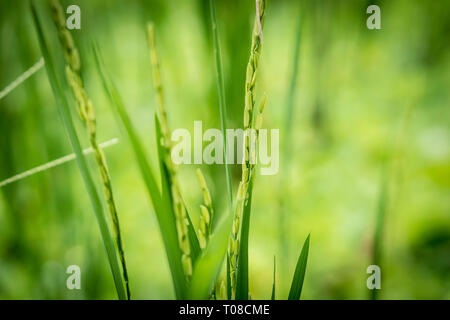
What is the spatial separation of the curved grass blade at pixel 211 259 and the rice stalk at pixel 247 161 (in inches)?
0.6

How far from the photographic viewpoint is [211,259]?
25 cm

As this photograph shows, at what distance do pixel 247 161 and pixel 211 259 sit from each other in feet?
0.25

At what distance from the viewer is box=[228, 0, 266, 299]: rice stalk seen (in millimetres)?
240

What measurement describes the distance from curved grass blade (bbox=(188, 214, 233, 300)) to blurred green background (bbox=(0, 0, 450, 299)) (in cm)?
18

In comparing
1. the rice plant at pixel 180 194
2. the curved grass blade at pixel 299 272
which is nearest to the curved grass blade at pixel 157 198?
the rice plant at pixel 180 194

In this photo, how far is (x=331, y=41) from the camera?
0.71 m

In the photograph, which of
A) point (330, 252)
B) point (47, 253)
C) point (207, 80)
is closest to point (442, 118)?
point (330, 252)

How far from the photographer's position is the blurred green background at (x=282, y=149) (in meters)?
0.51

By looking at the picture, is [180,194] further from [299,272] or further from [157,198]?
[299,272]

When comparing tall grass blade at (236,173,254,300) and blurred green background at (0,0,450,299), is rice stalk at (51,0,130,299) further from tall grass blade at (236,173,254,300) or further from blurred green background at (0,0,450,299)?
blurred green background at (0,0,450,299)

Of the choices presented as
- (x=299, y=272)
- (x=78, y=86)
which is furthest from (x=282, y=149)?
(x=78, y=86)

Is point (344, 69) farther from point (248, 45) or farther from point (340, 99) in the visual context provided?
point (248, 45)

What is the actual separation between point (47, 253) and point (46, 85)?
320mm

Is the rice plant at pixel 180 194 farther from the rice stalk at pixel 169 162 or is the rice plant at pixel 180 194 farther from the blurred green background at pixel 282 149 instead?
the blurred green background at pixel 282 149
